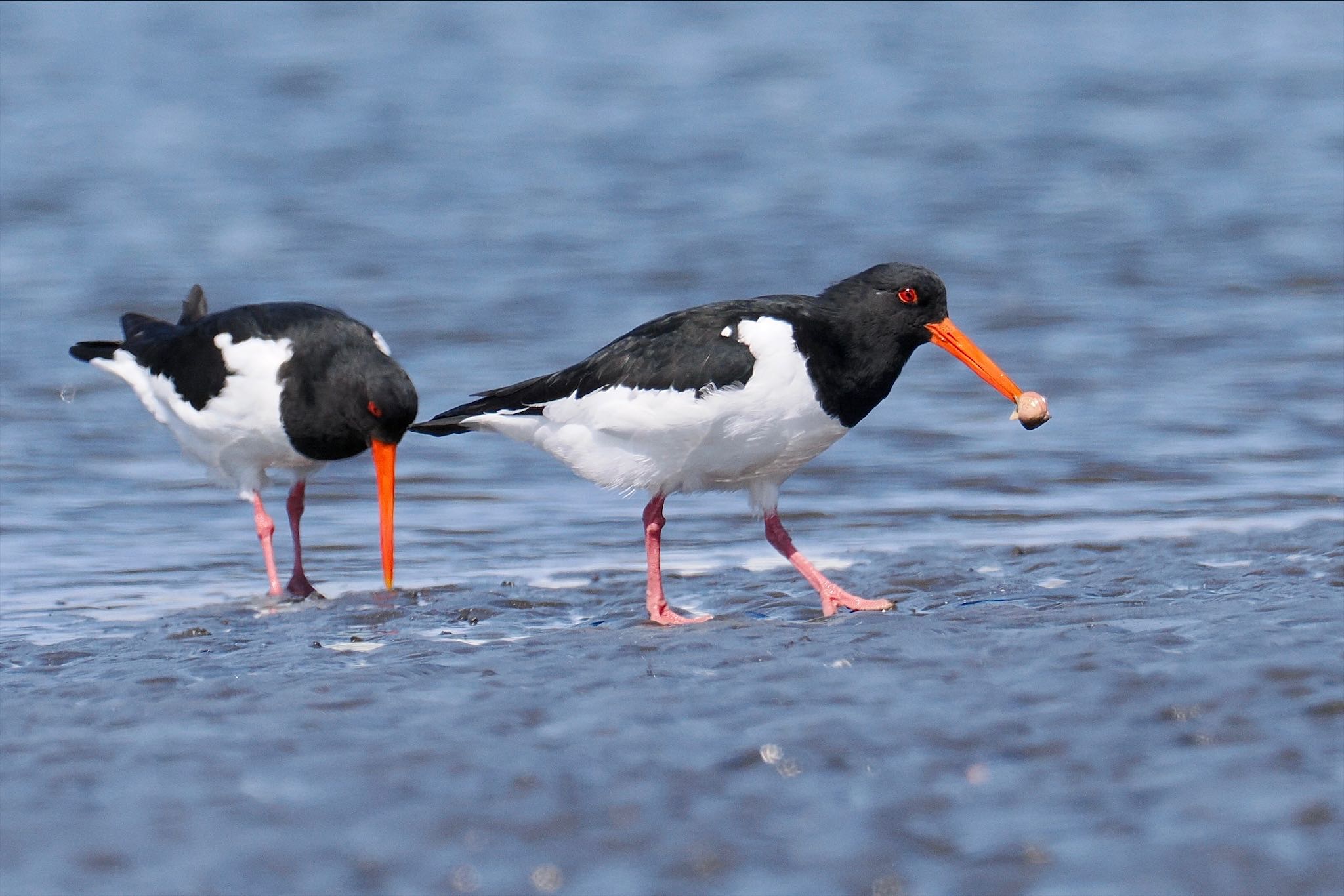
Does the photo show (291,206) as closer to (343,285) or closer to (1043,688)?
(343,285)

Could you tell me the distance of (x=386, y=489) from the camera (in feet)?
21.0

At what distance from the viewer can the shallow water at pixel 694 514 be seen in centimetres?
352

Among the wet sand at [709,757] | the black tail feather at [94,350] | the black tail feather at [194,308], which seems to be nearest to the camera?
the wet sand at [709,757]

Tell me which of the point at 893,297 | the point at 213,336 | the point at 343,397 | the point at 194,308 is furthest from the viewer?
the point at 194,308

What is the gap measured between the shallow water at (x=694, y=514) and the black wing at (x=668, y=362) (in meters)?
0.71

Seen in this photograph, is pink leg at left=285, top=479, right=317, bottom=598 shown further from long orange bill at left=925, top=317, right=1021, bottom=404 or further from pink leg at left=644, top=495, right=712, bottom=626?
long orange bill at left=925, top=317, right=1021, bottom=404

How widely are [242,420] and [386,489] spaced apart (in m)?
0.64

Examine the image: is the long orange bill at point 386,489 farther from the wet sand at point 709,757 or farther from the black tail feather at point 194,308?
the black tail feather at point 194,308

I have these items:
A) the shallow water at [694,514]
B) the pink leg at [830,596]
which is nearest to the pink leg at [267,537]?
the shallow water at [694,514]

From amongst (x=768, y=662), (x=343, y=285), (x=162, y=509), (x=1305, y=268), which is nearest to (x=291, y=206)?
(x=343, y=285)

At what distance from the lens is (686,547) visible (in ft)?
23.3

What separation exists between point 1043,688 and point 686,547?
303cm

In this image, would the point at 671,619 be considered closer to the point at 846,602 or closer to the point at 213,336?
the point at 846,602

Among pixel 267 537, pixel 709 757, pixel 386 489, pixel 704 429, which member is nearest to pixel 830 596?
pixel 704 429
